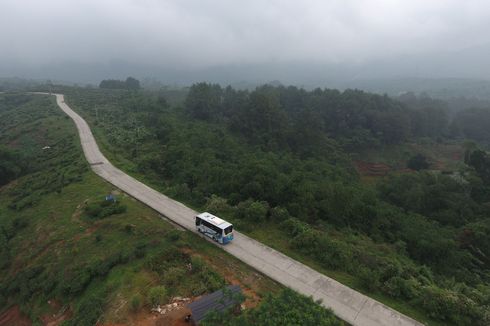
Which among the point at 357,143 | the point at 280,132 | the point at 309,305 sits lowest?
the point at 357,143

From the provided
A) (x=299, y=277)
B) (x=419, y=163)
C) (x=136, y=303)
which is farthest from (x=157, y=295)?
(x=419, y=163)

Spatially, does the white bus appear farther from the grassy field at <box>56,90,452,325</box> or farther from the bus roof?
the grassy field at <box>56,90,452,325</box>

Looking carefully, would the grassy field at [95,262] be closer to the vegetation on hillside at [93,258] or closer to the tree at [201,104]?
the vegetation on hillside at [93,258]

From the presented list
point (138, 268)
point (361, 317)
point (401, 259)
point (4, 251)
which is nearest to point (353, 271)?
point (361, 317)

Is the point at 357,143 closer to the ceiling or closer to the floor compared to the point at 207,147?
closer to the floor

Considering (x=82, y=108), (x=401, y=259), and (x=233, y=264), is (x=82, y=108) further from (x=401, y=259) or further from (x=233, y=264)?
(x=401, y=259)

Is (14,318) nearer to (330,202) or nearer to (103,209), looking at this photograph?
(103,209)

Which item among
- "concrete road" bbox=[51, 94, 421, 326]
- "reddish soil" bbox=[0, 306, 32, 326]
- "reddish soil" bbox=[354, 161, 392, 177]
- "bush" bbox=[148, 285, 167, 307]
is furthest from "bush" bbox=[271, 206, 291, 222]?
"reddish soil" bbox=[354, 161, 392, 177]
